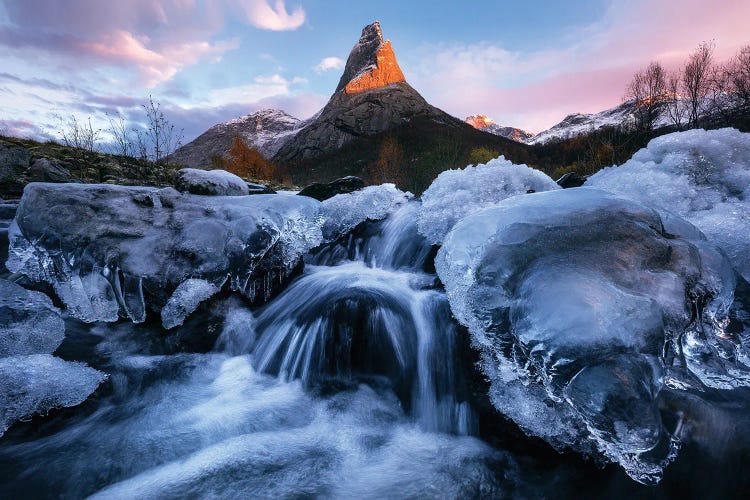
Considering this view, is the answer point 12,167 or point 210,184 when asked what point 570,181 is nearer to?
point 210,184

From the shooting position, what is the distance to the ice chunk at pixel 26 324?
271 centimetres

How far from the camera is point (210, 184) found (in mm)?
6004

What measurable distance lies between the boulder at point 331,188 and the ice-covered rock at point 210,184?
1471 mm

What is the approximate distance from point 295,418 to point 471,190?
300 centimetres

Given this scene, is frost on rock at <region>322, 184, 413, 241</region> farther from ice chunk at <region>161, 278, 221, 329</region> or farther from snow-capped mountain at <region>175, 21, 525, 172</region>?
snow-capped mountain at <region>175, 21, 525, 172</region>

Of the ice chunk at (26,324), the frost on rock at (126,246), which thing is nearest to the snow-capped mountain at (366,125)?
the frost on rock at (126,246)

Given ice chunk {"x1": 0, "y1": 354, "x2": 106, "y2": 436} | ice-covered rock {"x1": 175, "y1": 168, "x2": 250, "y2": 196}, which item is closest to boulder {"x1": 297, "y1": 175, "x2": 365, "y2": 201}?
ice-covered rock {"x1": 175, "y1": 168, "x2": 250, "y2": 196}

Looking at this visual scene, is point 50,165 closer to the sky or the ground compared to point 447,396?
closer to the sky

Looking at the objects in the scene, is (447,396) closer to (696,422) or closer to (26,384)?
(696,422)

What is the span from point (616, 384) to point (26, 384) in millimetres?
3571

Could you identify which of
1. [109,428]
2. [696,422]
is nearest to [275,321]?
[109,428]

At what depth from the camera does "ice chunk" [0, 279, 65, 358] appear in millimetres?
2705

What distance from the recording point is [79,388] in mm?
2641

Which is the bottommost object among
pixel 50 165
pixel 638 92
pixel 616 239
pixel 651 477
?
pixel 651 477
